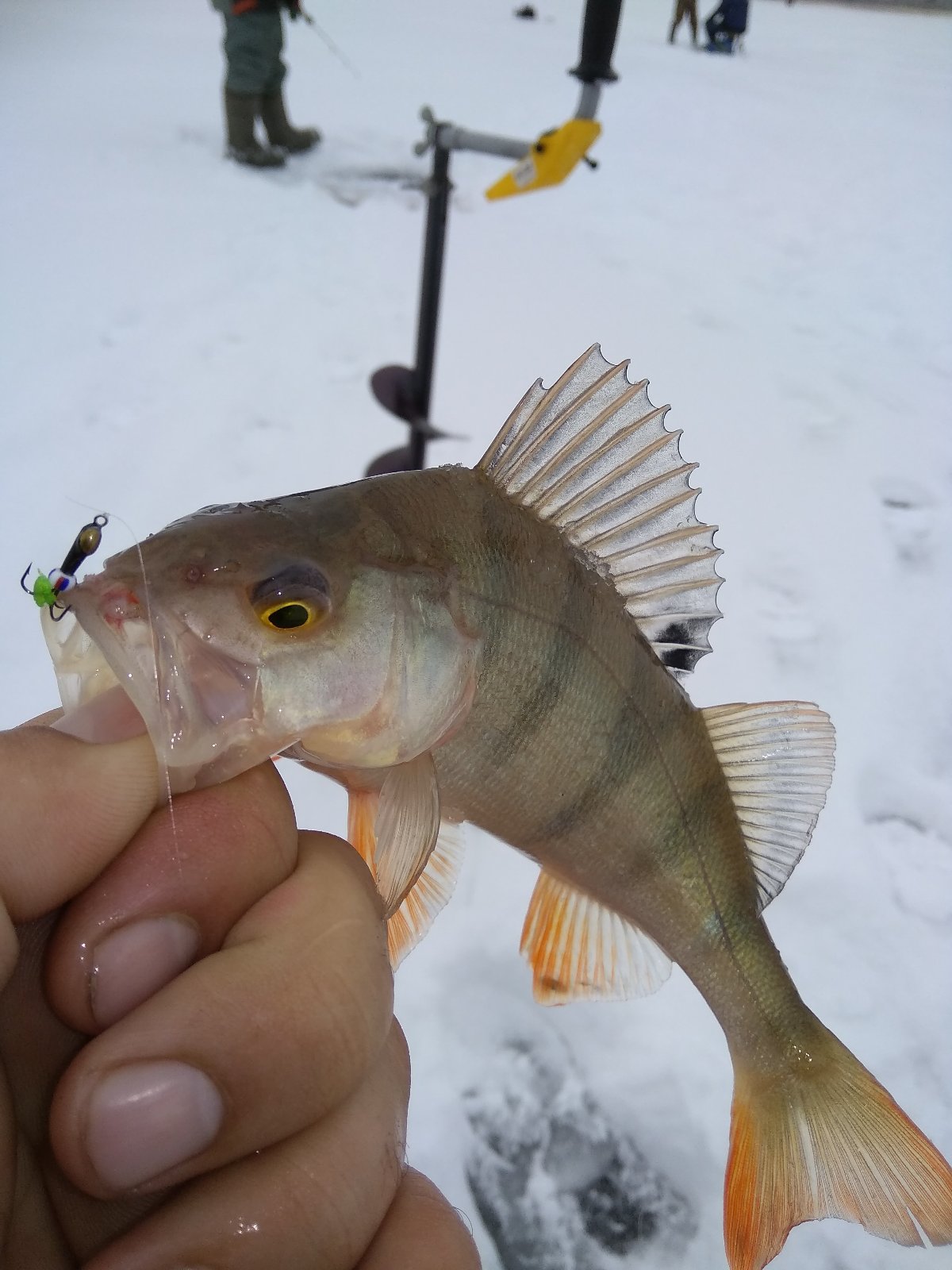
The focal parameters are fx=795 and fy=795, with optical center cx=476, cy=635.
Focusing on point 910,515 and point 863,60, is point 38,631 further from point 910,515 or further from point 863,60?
point 863,60


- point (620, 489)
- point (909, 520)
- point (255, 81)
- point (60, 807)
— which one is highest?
point (255, 81)

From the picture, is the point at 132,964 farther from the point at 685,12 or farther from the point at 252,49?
the point at 685,12

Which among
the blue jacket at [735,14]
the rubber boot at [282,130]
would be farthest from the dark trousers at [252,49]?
the blue jacket at [735,14]

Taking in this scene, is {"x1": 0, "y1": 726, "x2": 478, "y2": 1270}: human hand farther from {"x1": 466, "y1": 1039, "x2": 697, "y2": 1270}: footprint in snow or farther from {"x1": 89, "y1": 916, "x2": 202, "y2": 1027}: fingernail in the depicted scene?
{"x1": 466, "y1": 1039, "x2": 697, "y2": 1270}: footprint in snow

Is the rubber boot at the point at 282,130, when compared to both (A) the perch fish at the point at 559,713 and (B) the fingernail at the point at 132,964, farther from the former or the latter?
(B) the fingernail at the point at 132,964

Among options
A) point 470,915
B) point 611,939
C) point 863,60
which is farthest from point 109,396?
point 863,60

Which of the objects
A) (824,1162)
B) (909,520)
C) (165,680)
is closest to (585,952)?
(824,1162)
